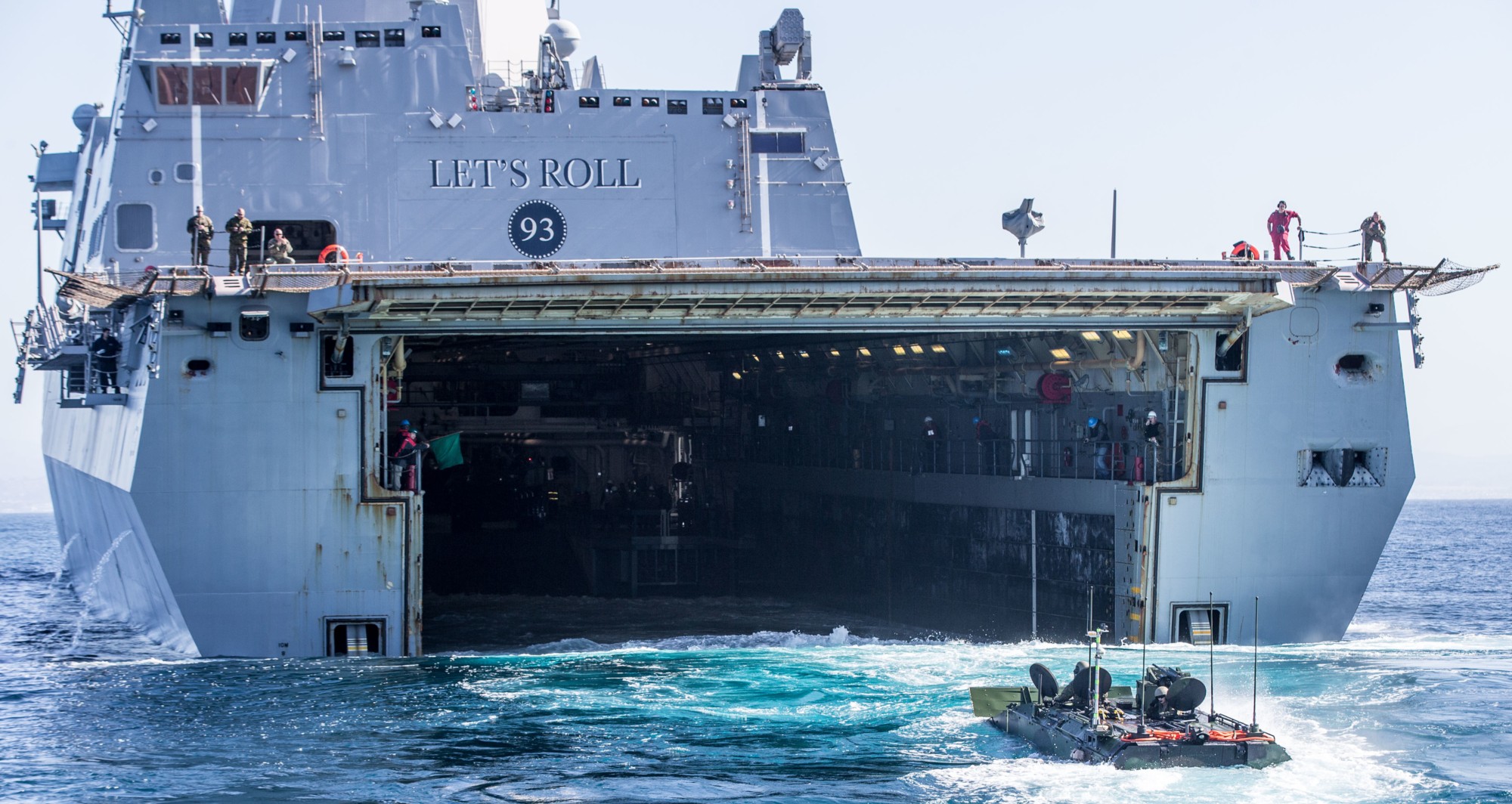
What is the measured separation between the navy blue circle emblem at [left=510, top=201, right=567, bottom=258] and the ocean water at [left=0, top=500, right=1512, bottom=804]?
21.9ft

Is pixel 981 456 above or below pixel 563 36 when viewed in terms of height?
below

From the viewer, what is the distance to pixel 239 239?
878 inches

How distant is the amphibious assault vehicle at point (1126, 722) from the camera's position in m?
17.0

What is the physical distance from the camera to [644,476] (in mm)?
44812

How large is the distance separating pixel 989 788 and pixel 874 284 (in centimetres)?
776

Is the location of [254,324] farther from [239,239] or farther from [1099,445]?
[1099,445]

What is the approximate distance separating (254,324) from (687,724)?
831cm

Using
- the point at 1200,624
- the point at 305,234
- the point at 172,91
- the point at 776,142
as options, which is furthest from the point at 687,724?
the point at 172,91

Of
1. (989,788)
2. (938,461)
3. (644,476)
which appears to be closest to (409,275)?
(989,788)

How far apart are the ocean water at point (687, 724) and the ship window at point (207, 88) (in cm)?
896

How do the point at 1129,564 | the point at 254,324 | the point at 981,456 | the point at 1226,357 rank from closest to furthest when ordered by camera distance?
1. the point at 254,324
2. the point at 1226,357
3. the point at 1129,564
4. the point at 981,456

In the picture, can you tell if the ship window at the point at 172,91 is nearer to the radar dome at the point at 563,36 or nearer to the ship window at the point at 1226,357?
the radar dome at the point at 563,36

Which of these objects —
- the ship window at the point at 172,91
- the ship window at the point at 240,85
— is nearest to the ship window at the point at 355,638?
the ship window at the point at 240,85

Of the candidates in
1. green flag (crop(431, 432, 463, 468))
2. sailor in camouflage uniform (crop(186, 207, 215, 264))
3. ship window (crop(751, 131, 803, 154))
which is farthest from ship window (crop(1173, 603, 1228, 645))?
sailor in camouflage uniform (crop(186, 207, 215, 264))
